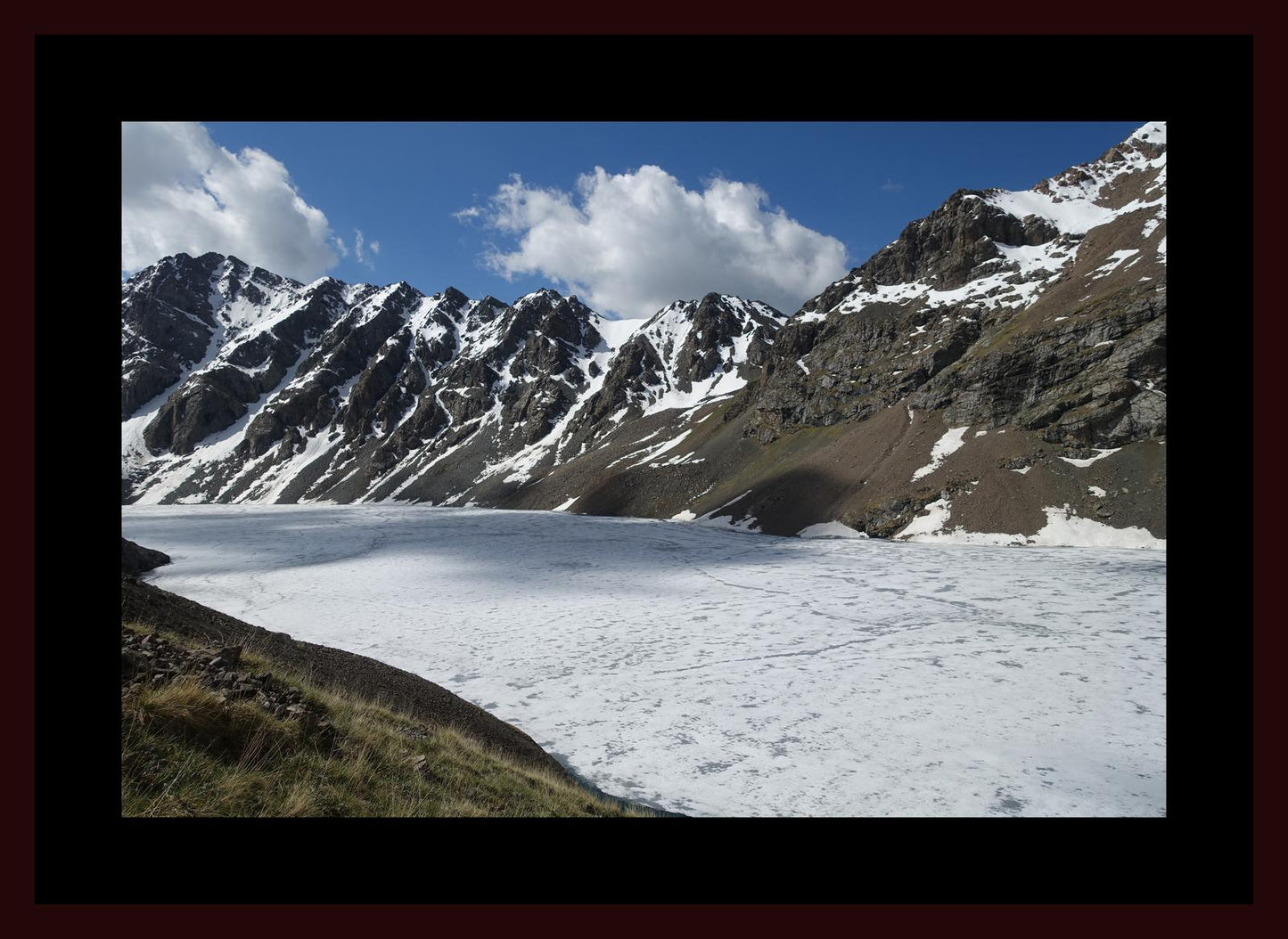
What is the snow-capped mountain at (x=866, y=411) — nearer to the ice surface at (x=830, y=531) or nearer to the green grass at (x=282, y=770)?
the ice surface at (x=830, y=531)

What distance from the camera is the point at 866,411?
67.2 m

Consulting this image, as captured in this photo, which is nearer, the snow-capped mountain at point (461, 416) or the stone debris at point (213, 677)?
the stone debris at point (213, 677)

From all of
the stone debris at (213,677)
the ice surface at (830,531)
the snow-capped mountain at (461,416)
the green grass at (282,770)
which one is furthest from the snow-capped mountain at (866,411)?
the stone debris at (213,677)

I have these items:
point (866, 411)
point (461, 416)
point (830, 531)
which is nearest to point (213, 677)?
point (830, 531)

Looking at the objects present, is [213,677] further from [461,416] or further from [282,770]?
[461,416]

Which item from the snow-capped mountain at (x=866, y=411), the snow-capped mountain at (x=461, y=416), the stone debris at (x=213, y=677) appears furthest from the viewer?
the snow-capped mountain at (x=461, y=416)

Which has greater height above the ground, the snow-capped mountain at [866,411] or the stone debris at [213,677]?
the snow-capped mountain at [866,411]

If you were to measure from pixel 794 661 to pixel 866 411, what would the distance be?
5780 centimetres

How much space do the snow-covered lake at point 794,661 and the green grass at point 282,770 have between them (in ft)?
12.1

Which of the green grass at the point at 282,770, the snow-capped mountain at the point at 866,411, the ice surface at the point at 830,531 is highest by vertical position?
the snow-capped mountain at the point at 866,411

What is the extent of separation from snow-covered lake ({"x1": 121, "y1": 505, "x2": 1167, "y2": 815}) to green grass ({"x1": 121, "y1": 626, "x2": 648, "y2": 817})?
3.68 m

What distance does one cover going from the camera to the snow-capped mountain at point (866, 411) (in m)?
44.2
